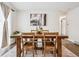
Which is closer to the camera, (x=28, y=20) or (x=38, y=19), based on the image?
(x=38, y=19)

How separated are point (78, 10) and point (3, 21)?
4.12m

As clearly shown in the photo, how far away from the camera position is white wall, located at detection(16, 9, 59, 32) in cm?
1038

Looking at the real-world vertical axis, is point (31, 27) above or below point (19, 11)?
below

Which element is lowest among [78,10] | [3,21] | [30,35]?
[30,35]

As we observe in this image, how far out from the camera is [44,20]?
34.4ft

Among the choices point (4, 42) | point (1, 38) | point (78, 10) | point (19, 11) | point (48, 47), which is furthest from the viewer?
point (19, 11)

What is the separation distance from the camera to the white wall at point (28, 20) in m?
10.4

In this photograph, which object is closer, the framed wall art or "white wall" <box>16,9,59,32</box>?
the framed wall art

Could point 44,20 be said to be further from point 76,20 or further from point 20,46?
point 20,46

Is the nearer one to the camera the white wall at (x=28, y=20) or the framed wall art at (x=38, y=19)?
the framed wall art at (x=38, y=19)

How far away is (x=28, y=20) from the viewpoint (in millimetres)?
10484

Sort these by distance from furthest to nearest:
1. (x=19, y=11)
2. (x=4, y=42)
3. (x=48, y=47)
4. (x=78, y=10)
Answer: (x=19, y=11) → (x=78, y=10) → (x=4, y=42) → (x=48, y=47)

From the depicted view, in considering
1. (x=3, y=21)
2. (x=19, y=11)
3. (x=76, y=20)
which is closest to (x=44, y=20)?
(x=19, y=11)

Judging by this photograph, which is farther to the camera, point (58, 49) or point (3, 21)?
point (3, 21)
